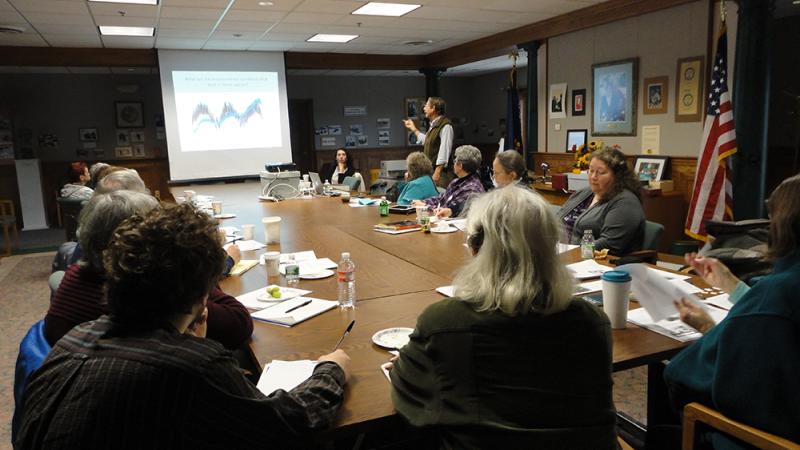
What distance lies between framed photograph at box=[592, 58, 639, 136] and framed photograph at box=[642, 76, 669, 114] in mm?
140

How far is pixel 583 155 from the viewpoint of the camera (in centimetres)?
605

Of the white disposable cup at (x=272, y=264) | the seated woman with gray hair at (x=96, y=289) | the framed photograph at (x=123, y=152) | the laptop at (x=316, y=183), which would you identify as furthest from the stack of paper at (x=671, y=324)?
the framed photograph at (x=123, y=152)

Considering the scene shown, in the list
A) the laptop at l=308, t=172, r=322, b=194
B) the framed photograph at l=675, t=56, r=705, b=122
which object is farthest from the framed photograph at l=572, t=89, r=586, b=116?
the laptop at l=308, t=172, r=322, b=194

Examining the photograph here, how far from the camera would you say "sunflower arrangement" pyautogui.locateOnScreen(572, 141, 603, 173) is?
5.92 metres

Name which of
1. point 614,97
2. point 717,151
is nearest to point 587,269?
point 717,151

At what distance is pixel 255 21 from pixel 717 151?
4.57 metres

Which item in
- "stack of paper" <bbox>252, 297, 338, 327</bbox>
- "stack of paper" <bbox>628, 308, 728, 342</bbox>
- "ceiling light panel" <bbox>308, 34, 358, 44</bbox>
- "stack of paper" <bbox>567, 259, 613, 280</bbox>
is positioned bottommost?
"stack of paper" <bbox>628, 308, 728, 342</bbox>

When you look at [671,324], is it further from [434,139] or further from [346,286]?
[434,139]

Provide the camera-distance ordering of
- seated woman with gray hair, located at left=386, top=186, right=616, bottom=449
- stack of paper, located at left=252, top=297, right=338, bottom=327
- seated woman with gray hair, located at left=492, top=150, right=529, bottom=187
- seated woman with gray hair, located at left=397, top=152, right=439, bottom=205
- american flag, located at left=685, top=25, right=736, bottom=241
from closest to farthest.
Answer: seated woman with gray hair, located at left=386, top=186, right=616, bottom=449 < stack of paper, located at left=252, top=297, right=338, bottom=327 < seated woman with gray hair, located at left=492, top=150, right=529, bottom=187 < american flag, located at left=685, top=25, right=736, bottom=241 < seated woman with gray hair, located at left=397, top=152, right=439, bottom=205

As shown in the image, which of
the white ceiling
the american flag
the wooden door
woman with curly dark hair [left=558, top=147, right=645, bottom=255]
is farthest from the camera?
the wooden door

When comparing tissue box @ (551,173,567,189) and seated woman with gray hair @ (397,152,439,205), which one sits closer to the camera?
seated woman with gray hair @ (397,152,439,205)

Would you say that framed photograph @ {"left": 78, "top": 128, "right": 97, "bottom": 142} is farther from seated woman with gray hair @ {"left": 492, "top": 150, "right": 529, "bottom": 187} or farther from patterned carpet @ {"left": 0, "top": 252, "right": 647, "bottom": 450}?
seated woman with gray hair @ {"left": 492, "top": 150, "right": 529, "bottom": 187}

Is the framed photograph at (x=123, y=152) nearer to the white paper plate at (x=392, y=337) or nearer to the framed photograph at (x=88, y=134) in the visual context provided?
the framed photograph at (x=88, y=134)

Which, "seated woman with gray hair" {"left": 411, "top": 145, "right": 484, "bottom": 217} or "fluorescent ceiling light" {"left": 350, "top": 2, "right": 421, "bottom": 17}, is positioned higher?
"fluorescent ceiling light" {"left": 350, "top": 2, "right": 421, "bottom": 17}
